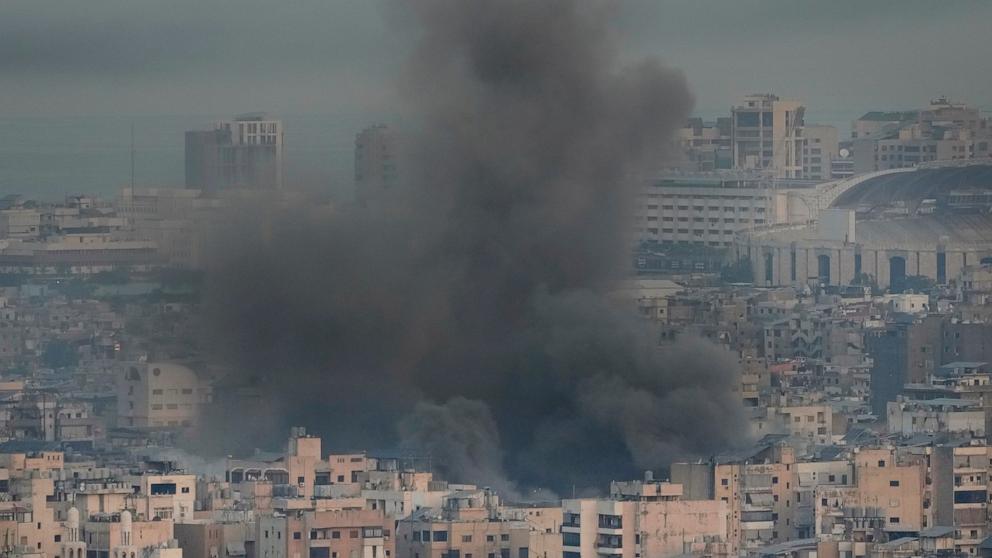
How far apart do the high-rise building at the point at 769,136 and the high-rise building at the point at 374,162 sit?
1094 inches

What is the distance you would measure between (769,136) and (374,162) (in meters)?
31.1

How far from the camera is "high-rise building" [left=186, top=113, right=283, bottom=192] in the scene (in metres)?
61.2

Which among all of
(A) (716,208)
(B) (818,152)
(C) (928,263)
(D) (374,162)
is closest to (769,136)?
(B) (818,152)

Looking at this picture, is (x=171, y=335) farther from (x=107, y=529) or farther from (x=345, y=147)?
(x=107, y=529)

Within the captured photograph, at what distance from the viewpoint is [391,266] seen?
5141cm

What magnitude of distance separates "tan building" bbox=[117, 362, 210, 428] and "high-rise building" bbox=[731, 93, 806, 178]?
32.1 meters

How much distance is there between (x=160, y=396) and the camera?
51.2 meters

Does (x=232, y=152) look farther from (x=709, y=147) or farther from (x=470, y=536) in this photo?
(x=470, y=536)

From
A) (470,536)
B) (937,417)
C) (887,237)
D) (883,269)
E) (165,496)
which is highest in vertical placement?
(887,237)

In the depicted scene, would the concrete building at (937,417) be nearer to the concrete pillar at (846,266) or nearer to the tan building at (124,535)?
the tan building at (124,535)

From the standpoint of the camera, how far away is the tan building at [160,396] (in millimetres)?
50500

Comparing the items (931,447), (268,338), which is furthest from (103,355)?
(931,447)

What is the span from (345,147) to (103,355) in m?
4.26

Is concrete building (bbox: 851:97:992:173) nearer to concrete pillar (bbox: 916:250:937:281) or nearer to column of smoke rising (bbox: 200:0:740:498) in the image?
concrete pillar (bbox: 916:250:937:281)
